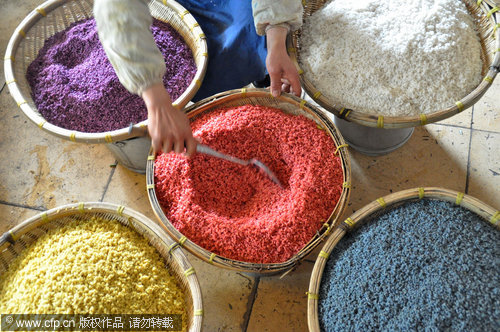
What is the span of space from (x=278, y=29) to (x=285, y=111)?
1.01 feet

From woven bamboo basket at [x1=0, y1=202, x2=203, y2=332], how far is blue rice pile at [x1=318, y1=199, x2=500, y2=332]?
1.40ft

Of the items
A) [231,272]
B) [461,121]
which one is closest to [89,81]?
[231,272]

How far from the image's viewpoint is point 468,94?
139 cm

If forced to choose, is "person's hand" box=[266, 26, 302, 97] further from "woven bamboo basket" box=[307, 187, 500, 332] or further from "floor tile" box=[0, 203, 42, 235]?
"floor tile" box=[0, 203, 42, 235]

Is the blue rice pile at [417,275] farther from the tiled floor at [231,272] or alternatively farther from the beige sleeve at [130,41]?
the beige sleeve at [130,41]

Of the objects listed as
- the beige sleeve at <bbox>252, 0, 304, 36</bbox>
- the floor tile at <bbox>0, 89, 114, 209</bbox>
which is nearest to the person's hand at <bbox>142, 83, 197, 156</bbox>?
the beige sleeve at <bbox>252, 0, 304, 36</bbox>

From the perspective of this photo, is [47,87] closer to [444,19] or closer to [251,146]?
[251,146]

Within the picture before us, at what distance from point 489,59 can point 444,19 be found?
0.21 metres

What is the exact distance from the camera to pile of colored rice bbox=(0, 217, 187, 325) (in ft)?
3.93

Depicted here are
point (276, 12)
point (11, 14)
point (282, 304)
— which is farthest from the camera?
point (11, 14)

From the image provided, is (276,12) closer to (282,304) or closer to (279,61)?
(279,61)

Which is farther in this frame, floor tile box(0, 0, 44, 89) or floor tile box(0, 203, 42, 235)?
floor tile box(0, 0, 44, 89)

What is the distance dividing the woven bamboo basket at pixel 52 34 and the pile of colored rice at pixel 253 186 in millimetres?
185

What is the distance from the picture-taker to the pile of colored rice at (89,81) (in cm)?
158
